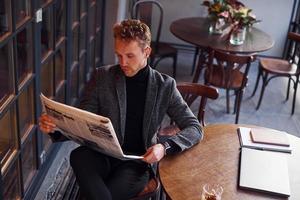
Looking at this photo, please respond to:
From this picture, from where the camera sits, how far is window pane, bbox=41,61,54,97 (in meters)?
2.54

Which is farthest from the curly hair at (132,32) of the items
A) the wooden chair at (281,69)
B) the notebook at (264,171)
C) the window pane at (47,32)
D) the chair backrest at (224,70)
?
the wooden chair at (281,69)

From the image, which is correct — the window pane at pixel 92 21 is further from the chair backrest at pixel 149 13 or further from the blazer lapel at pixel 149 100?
the blazer lapel at pixel 149 100

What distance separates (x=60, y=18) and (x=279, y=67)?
2.03m

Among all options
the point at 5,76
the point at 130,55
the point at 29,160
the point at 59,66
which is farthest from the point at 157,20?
the point at 130,55

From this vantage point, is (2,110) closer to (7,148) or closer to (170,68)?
(7,148)

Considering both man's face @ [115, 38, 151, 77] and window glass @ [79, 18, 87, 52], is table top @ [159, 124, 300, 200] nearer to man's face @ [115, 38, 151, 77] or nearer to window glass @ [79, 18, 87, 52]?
man's face @ [115, 38, 151, 77]

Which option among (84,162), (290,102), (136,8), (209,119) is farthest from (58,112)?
(290,102)

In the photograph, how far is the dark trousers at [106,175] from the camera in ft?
5.74

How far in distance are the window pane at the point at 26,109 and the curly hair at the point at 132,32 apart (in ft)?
2.31

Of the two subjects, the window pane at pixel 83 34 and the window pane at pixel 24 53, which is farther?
the window pane at pixel 83 34

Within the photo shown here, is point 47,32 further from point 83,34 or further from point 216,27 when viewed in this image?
point 216,27

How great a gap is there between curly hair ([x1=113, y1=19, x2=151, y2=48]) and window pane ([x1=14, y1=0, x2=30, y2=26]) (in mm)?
533

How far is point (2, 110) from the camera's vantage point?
1.93m

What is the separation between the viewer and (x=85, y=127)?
162cm
